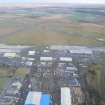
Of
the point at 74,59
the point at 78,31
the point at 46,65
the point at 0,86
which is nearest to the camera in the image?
the point at 0,86

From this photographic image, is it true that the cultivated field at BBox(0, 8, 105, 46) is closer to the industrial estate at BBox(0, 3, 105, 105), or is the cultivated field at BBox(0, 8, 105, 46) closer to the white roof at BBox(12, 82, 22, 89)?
the industrial estate at BBox(0, 3, 105, 105)

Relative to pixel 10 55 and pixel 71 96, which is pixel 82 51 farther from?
pixel 71 96

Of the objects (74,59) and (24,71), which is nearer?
(24,71)

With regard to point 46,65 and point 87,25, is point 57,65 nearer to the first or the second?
point 46,65

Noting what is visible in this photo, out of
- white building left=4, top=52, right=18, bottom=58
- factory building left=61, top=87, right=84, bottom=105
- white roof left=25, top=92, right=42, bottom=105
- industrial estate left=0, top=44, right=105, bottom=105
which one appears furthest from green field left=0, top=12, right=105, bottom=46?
white roof left=25, top=92, right=42, bottom=105

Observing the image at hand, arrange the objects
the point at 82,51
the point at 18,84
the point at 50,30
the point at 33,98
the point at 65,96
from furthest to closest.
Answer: the point at 50,30
the point at 82,51
the point at 18,84
the point at 65,96
the point at 33,98

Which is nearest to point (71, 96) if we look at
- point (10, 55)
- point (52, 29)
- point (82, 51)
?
A: point (82, 51)

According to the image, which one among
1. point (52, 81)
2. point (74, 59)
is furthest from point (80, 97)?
point (74, 59)

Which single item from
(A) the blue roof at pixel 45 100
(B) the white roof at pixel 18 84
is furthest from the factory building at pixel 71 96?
(B) the white roof at pixel 18 84
